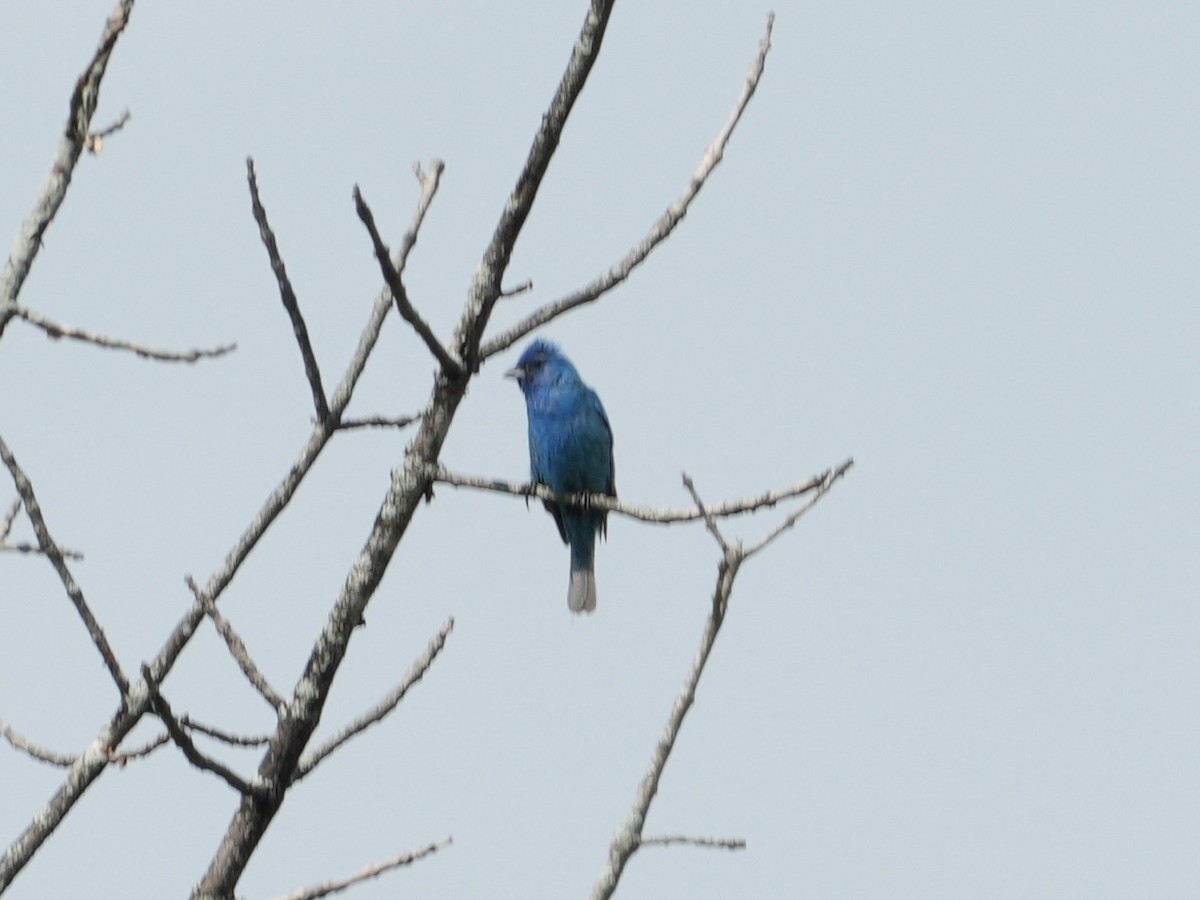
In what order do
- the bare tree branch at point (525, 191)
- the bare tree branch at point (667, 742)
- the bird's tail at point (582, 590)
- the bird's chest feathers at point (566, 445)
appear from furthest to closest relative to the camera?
the bird's tail at point (582, 590)
the bird's chest feathers at point (566, 445)
the bare tree branch at point (525, 191)
the bare tree branch at point (667, 742)

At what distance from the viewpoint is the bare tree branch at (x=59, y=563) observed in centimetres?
589

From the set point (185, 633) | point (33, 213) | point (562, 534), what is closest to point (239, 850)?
point (185, 633)

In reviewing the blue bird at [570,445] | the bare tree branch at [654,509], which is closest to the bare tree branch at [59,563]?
the bare tree branch at [654,509]

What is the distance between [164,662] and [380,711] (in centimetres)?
112

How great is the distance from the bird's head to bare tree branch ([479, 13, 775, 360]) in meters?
7.03

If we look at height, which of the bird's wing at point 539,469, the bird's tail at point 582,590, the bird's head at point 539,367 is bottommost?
the bird's tail at point 582,590

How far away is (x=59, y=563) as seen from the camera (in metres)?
5.96

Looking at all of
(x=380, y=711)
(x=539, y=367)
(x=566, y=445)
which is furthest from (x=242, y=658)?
(x=539, y=367)

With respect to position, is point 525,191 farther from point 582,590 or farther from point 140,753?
point 582,590

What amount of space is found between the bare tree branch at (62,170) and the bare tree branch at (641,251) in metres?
1.55

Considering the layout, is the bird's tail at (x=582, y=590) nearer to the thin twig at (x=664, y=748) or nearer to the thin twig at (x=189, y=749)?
the thin twig at (x=189, y=749)

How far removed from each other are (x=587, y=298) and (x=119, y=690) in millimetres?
1984

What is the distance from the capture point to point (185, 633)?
651 centimetres

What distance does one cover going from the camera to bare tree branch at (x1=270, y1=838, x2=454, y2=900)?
549 centimetres
